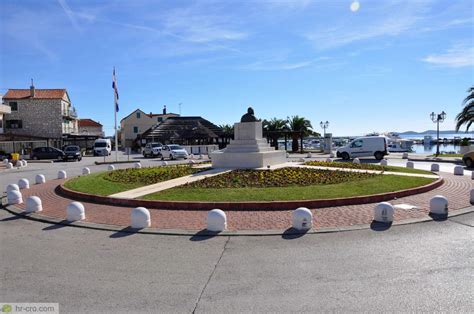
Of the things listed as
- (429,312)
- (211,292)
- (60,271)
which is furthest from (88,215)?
(429,312)

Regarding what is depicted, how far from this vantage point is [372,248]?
674 cm

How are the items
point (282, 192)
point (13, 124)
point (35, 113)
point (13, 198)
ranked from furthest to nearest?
point (35, 113) < point (13, 124) < point (13, 198) < point (282, 192)

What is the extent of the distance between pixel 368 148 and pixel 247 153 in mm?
16506

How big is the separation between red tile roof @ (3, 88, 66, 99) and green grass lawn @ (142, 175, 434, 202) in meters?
56.1

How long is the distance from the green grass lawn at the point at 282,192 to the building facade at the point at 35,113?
53768 millimetres

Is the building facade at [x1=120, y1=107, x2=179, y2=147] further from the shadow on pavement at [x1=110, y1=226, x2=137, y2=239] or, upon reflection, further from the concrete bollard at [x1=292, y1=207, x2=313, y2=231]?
the concrete bollard at [x1=292, y1=207, x2=313, y2=231]

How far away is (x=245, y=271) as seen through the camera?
577 centimetres

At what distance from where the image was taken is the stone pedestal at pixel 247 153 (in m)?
18.6

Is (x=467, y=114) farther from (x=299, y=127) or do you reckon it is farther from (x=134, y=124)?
(x=134, y=124)

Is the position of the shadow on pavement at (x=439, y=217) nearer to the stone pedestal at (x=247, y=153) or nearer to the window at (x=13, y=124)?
the stone pedestal at (x=247, y=153)

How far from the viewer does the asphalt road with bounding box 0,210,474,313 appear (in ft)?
15.4

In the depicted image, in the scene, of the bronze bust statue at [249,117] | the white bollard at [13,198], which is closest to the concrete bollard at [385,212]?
the white bollard at [13,198]

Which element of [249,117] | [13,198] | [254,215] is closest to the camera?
[254,215]

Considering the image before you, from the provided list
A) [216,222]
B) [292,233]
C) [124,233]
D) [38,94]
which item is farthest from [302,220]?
[38,94]
